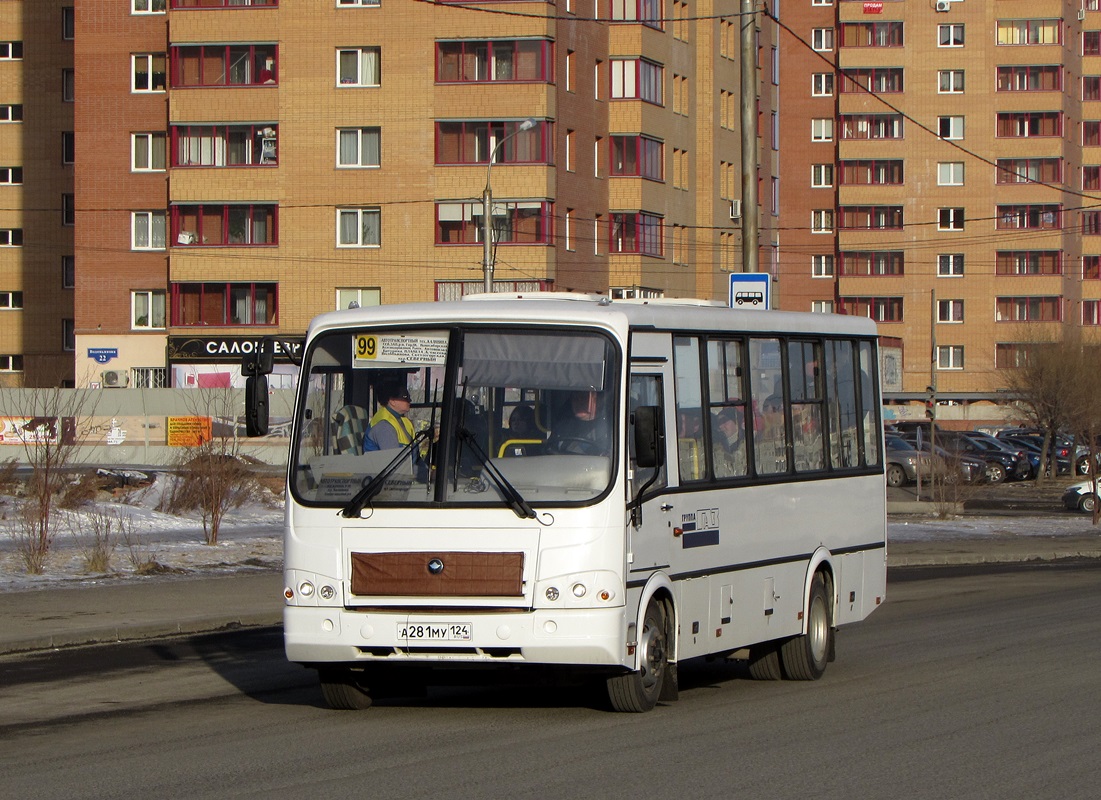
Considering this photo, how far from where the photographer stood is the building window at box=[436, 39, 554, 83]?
206 ft

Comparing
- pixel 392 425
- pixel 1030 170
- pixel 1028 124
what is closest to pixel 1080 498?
pixel 392 425

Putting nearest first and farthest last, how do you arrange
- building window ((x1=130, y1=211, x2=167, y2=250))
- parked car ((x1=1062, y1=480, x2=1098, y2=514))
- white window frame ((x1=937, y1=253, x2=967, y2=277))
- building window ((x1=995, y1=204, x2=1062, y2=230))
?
parked car ((x1=1062, y1=480, x2=1098, y2=514)) < building window ((x1=130, y1=211, x2=167, y2=250)) < building window ((x1=995, y1=204, x2=1062, y2=230)) < white window frame ((x1=937, y1=253, x2=967, y2=277))

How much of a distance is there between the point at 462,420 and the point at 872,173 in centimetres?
9272

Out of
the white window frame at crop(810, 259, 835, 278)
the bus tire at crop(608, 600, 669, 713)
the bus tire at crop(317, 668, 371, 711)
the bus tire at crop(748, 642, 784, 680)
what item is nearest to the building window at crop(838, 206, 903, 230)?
the white window frame at crop(810, 259, 835, 278)

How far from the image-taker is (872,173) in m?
100

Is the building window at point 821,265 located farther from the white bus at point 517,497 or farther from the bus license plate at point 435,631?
the bus license plate at point 435,631

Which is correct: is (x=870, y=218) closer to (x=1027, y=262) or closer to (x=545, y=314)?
(x=1027, y=262)

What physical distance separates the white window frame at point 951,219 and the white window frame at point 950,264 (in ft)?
4.76

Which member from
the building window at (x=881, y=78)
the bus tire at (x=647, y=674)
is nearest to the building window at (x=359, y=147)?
the building window at (x=881, y=78)

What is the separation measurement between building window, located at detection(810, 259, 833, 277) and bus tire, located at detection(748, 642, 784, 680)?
91.2 m

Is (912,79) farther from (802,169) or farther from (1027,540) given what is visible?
(1027,540)

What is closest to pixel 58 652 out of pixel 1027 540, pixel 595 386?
pixel 595 386

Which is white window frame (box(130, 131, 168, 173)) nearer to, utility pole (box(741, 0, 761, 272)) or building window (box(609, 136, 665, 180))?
building window (box(609, 136, 665, 180))

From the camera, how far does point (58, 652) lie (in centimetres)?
1485
